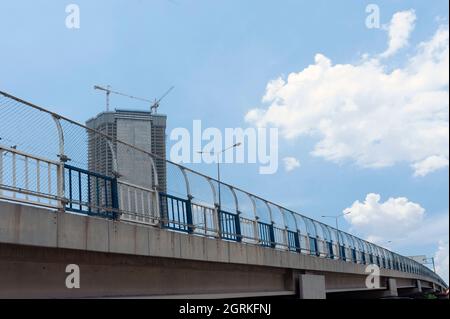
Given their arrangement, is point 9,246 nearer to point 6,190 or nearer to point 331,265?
point 6,190

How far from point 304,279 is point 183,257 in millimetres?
8278

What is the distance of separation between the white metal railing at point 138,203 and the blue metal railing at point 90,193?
0.25 meters

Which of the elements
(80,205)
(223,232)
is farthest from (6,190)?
(223,232)

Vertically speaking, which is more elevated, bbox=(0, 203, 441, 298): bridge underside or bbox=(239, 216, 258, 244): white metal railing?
bbox=(239, 216, 258, 244): white metal railing

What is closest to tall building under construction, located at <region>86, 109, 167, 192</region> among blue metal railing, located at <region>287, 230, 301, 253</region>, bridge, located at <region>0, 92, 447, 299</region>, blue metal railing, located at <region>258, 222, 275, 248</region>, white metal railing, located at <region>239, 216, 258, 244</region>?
bridge, located at <region>0, 92, 447, 299</region>

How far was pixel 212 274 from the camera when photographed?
13.9m

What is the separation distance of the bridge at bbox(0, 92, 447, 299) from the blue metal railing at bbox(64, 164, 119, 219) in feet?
0.06

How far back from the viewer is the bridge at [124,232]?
323 inches

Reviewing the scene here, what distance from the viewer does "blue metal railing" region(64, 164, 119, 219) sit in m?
9.38

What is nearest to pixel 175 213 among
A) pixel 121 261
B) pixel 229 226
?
pixel 121 261

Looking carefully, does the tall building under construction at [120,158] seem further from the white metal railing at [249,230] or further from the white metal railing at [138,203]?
the white metal railing at [249,230]

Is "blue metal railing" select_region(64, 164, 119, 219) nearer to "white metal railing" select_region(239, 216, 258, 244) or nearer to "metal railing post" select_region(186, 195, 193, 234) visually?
"metal railing post" select_region(186, 195, 193, 234)
